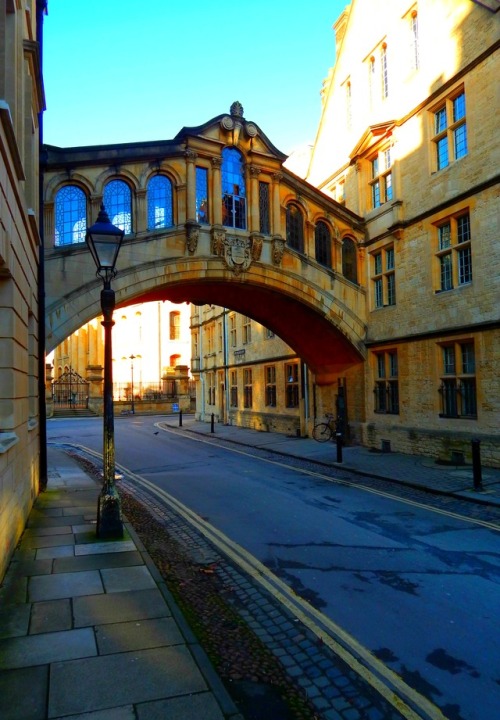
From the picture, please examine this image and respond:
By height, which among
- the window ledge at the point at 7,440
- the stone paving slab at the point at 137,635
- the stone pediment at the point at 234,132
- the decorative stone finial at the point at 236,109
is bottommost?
the stone paving slab at the point at 137,635

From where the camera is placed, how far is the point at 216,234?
16.4m

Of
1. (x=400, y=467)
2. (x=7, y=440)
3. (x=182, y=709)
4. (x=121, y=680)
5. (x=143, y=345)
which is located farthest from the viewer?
(x=143, y=345)

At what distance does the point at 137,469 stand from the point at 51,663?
11450 mm

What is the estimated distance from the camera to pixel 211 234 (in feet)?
53.9

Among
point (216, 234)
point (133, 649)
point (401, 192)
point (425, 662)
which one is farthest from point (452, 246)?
point (133, 649)

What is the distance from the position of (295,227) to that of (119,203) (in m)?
6.25

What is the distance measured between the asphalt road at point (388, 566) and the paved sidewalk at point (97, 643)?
1573 mm

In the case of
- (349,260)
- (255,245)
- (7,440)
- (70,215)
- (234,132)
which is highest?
(234,132)

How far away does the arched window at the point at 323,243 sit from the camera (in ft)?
62.6

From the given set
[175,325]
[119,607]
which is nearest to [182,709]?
[119,607]

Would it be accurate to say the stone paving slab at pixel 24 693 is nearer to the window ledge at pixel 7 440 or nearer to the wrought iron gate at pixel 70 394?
the window ledge at pixel 7 440

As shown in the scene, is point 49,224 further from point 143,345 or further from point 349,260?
point 143,345

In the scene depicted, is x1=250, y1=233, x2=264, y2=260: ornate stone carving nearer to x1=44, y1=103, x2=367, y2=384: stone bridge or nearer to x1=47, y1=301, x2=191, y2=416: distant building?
x1=44, y1=103, x2=367, y2=384: stone bridge

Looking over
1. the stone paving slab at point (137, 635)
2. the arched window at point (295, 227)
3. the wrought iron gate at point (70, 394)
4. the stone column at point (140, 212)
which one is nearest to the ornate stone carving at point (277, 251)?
the arched window at point (295, 227)
